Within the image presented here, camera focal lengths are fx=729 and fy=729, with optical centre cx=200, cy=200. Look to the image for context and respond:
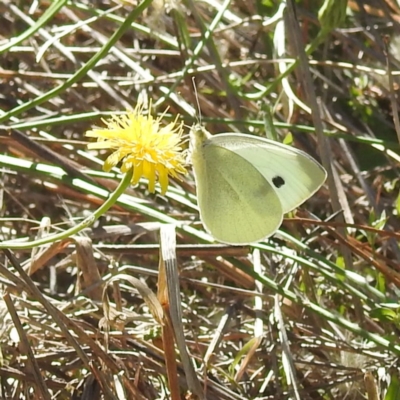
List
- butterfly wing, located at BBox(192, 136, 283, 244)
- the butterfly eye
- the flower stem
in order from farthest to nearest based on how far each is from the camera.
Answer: the butterfly eye
butterfly wing, located at BBox(192, 136, 283, 244)
the flower stem

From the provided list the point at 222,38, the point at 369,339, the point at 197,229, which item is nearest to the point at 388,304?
the point at 369,339

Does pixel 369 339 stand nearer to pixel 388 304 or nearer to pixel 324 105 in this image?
pixel 388 304

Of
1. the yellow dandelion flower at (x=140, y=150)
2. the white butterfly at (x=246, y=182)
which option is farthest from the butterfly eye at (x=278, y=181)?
the yellow dandelion flower at (x=140, y=150)

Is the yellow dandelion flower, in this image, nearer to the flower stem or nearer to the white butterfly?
the flower stem

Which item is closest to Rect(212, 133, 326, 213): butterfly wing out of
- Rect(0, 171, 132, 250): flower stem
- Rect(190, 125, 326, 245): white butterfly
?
Rect(190, 125, 326, 245): white butterfly

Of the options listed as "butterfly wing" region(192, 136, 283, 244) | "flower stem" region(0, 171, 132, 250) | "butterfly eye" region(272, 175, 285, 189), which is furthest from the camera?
"butterfly eye" region(272, 175, 285, 189)

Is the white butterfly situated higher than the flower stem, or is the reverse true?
the white butterfly
